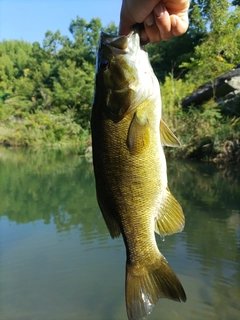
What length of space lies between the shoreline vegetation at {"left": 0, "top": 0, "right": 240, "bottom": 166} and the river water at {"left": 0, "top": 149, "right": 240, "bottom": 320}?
4.93 meters

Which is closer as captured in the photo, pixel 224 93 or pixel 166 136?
pixel 166 136

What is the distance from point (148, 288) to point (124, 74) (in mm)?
1022

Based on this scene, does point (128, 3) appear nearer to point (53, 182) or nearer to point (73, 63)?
point (53, 182)

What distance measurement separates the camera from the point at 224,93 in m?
14.6

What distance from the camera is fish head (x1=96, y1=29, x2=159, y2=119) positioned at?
151 centimetres

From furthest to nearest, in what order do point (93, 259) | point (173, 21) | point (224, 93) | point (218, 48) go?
point (218, 48) < point (224, 93) < point (93, 259) < point (173, 21)

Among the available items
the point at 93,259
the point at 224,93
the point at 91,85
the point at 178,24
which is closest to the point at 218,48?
the point at 224,93

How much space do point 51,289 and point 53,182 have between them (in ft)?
21.2

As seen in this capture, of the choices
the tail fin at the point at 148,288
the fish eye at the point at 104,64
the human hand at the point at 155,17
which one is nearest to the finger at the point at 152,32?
the human hand at the point at 155,17

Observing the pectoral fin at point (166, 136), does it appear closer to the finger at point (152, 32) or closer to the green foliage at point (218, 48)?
the finger at point (152, 32)

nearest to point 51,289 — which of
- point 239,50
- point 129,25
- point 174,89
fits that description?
point 129,25

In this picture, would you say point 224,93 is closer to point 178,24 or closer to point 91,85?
point 178,24

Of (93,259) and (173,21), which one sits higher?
(173,21)

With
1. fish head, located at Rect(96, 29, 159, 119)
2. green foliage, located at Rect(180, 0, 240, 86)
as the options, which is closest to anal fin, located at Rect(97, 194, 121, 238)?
fish head, located at Rect(96, 29, 159, 119)
